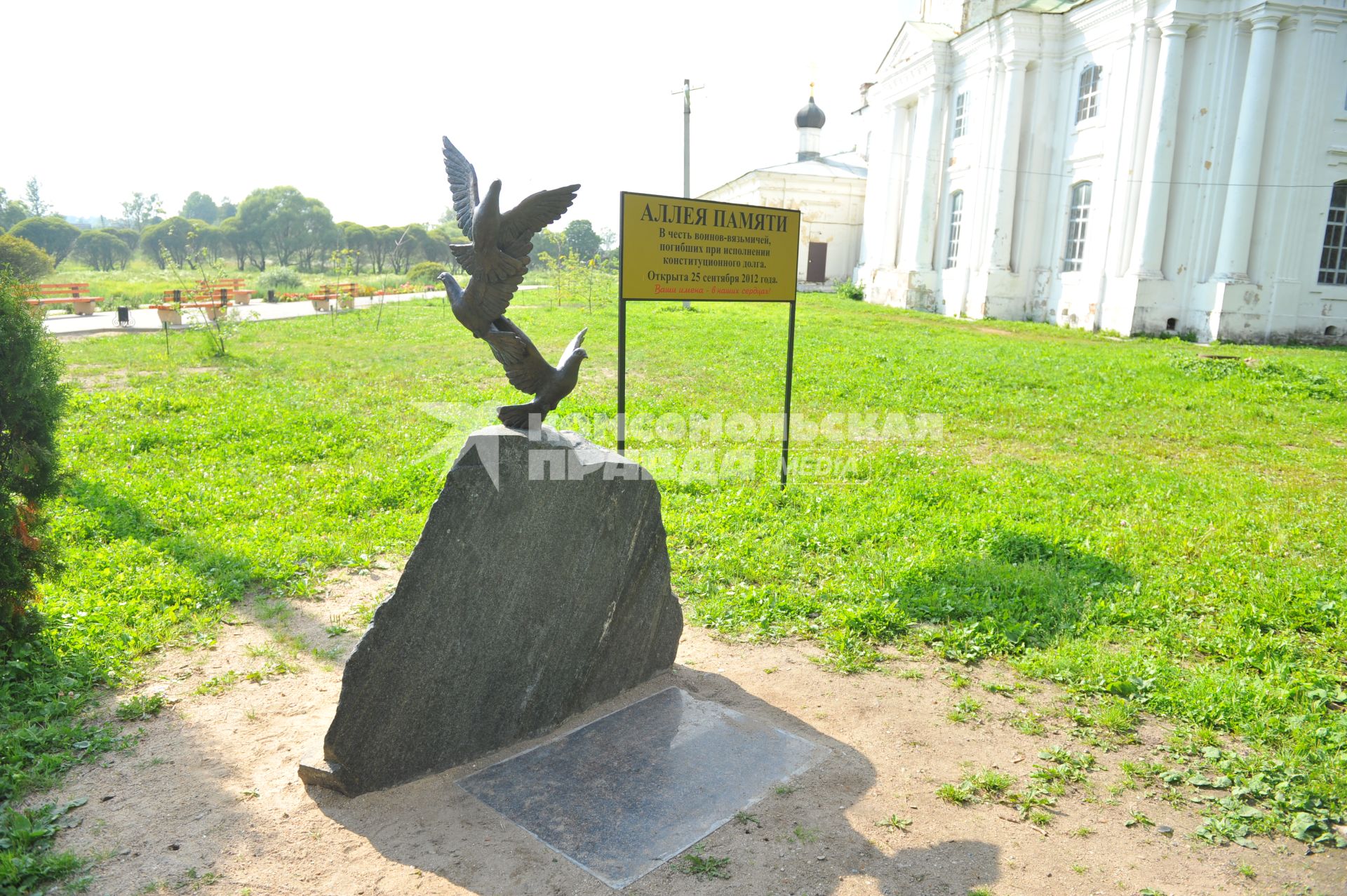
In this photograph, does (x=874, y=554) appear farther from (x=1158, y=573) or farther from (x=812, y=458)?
(x=812, y=458)

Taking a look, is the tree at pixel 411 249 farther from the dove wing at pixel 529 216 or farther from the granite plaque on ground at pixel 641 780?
the granite plaque on ground at pixel 641 780

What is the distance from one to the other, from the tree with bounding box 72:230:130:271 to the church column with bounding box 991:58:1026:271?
49.1 m

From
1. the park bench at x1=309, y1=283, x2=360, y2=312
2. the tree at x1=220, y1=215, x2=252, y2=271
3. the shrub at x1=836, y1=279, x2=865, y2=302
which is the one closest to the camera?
the park bench at x1=309, y1=283, x2=360, y2=312

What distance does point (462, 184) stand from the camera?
3680mm

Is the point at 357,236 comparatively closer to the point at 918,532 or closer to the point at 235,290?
the point at 235,290

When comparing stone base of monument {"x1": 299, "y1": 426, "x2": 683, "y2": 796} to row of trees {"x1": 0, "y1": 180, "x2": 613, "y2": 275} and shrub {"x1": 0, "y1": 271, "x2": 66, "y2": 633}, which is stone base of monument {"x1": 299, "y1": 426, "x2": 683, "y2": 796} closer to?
shrub {"x1": 0, "y1": 271, "x2": 66, "y2": 633}

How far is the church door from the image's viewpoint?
1453 inches

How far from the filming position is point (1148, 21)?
1859 centimetres

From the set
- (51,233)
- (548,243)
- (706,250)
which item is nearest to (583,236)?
(548,243)

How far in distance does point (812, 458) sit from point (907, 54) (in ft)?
78.9

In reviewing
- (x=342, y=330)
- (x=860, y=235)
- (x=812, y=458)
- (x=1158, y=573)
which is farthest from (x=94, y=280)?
(x=1158, y=573)

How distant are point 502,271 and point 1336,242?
21.4 m

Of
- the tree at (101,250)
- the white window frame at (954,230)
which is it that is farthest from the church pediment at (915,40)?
the tree at (101,250)

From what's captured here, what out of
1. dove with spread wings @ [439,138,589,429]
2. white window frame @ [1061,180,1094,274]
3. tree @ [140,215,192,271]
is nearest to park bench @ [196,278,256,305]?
white window frame @ [1061,180,1094,274]
